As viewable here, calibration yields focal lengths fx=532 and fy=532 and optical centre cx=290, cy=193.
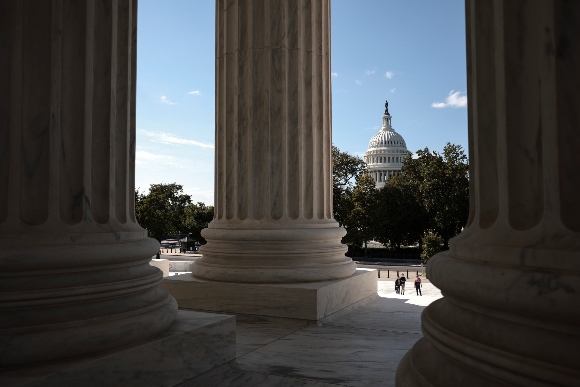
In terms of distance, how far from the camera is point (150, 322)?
29.8 meters

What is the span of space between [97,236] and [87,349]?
6100mm

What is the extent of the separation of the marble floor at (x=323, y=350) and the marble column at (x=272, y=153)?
267 inches

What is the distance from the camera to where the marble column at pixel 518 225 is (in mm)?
17109

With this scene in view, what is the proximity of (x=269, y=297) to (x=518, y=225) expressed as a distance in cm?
3723

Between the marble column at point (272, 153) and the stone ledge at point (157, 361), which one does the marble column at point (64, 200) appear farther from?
the marble column at point (272, 153)

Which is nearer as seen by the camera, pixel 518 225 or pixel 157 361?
pixel 518 225

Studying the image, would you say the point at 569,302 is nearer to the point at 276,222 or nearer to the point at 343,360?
the point at 343,360

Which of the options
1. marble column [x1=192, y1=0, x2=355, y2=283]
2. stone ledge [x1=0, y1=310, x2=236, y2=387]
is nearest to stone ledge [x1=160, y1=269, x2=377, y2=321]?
marble column [x1=192, y1=0, x2=355, y2=283]

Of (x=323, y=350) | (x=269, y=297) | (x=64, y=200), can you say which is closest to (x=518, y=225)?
(x=64, y=200)

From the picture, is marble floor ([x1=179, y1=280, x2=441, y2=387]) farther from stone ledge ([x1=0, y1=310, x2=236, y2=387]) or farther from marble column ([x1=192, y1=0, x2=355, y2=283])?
marble column ([x1=192, y1=0, x2=355, y2=283])

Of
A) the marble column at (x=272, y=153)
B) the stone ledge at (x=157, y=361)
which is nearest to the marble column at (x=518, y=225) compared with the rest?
the stone ledge at (x=157, y=361)

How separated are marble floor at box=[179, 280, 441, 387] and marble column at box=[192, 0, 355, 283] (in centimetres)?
679

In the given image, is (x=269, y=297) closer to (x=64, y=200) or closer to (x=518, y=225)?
(x=64, y=200)

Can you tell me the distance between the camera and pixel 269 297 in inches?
2124
